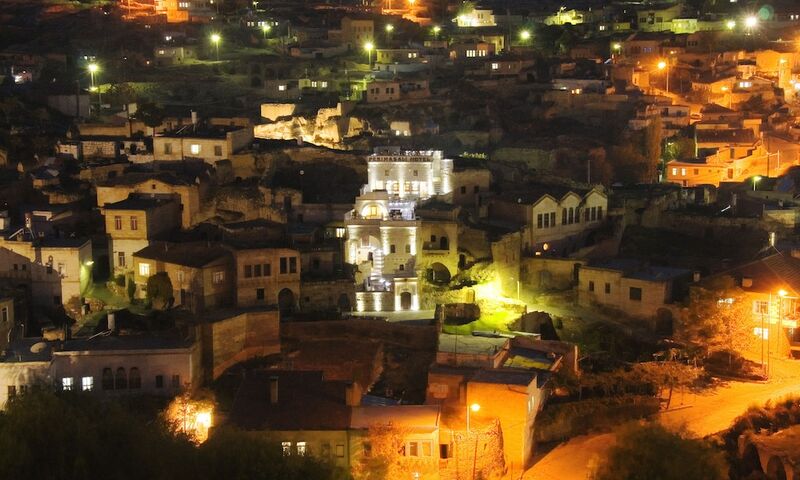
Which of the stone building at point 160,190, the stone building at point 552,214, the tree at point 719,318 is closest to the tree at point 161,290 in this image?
the stone building at point 160,190

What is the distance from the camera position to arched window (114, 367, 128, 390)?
28.7 metres

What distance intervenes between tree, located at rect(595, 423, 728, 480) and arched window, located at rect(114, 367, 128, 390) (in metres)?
11.9

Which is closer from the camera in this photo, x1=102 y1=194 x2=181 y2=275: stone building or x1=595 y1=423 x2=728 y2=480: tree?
x1=595 y1=423 x2=728 y2=480: tree

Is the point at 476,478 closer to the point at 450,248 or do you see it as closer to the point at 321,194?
the point at 450,248

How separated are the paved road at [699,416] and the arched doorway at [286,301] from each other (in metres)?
9.38

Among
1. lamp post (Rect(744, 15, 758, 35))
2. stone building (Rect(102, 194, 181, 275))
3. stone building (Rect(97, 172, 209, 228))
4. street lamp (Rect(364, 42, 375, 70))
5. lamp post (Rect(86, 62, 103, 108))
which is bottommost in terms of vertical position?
stone building (Rect(102, 194, 181, 275))

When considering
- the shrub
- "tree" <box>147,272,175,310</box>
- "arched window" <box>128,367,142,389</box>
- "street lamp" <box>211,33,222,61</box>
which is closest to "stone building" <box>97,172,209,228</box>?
"tree" <box>147,272,175,310</box>

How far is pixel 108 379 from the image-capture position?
28.7 m

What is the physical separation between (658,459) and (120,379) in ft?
43.5

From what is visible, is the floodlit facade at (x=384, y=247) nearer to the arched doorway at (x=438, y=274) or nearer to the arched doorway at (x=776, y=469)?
the arched doorway at (x=438, y=274)

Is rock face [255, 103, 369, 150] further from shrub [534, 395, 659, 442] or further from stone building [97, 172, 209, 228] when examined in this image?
shrub [534, 395, 659, 442]

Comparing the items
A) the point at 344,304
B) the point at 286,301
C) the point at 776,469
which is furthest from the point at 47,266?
the point at 776,469

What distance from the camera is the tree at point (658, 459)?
22828 millimetres

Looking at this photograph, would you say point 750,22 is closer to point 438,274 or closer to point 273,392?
point 438,274
